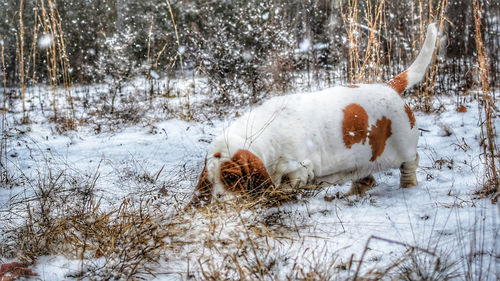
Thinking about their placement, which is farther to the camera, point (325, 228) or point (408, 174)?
point (408, 174)

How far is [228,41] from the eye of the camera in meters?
6.03

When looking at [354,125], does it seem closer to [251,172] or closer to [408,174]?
[408,174]

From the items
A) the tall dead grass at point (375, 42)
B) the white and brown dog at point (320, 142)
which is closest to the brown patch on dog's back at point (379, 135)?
the white and brown dog at point (320, 142)

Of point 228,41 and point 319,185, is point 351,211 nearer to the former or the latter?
point 319,185

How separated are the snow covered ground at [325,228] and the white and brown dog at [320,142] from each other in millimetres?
139

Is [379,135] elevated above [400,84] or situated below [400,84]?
below

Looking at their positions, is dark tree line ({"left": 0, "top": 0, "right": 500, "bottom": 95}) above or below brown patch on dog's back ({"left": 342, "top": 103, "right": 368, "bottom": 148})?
above

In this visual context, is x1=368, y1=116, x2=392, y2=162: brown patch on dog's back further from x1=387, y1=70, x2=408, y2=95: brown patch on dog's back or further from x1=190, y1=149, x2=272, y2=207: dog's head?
x1=190, y1=149, x2=272, y2=207: dog's head

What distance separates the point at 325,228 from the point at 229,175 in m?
0.53

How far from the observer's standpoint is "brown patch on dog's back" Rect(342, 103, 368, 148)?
→ 244cm

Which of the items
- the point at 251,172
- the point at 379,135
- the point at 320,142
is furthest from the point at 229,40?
the point at 251,172

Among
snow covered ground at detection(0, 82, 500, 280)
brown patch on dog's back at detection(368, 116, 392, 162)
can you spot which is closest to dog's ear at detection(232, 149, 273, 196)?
snow covered ground at detection(0, 82, 500, 280)

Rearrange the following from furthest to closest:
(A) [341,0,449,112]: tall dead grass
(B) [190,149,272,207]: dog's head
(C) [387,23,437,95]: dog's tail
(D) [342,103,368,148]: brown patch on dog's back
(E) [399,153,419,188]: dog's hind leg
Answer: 1. (A) [341,0,449,112]: tall dead grass
2. (C) [387,23,437,95]: dog's tail
3. (E) [399,153,419,188]: dog's hind leg
4. (D) [342,103,368,148]: brown patch on dog's back
5. (B) [190,149,272,207]: dog's head

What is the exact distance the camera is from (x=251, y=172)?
6.57ft
